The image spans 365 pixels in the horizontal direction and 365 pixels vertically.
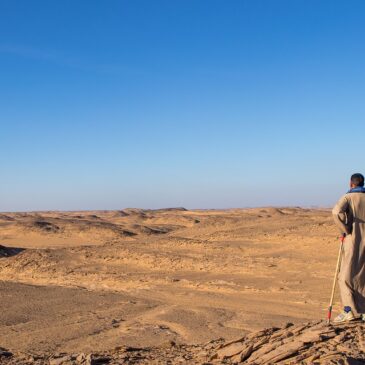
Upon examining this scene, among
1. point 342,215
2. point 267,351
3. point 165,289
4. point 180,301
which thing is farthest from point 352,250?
point 165,289

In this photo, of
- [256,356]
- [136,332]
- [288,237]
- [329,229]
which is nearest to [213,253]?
[288,237]

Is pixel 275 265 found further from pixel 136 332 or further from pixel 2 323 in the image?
pixel 2 323

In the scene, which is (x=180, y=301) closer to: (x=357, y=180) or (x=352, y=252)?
(x=352, y=252)

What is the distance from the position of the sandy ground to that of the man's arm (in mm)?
3742

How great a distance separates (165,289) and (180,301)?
5.15ft

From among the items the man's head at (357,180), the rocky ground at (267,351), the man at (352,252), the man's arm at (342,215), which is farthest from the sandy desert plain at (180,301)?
the man's head at (357,180)

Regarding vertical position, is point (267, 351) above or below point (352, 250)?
below

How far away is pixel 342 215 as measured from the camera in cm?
706

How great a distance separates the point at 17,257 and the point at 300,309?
1190cm

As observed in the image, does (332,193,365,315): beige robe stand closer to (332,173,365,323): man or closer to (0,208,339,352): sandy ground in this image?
(332,173,365,323): man

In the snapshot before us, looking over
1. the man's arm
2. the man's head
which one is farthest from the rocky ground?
the man's head

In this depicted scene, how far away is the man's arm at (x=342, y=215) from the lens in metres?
7.04

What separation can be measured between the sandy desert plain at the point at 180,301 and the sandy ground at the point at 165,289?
0.10ft

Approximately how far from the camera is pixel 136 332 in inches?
397
